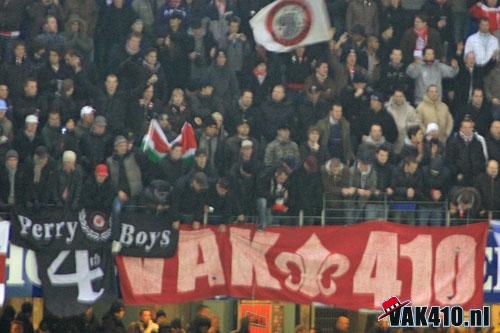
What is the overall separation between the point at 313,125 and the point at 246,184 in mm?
2358

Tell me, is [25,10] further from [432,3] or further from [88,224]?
[432,3]

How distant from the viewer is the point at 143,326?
86.5 ft

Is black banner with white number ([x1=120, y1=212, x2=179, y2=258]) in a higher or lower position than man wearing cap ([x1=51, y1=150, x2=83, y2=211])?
lower

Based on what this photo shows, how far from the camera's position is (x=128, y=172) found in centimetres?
2611

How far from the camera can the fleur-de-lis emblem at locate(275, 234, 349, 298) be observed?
26.2 meters

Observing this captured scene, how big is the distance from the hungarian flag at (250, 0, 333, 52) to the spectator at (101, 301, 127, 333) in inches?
208

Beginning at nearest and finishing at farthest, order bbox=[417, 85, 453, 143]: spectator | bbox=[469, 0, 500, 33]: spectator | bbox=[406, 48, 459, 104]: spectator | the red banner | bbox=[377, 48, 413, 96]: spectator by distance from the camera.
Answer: the red banner, bbox=[417, 85, 453, 143]: spectator, bbox=[377, 48, 413, 96]: spectator, bbox=[406, 48, 459, 104]: spectator, bbox=[469, 0, 500, 33]: spectator

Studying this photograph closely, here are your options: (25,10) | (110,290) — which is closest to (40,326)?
(110,290)

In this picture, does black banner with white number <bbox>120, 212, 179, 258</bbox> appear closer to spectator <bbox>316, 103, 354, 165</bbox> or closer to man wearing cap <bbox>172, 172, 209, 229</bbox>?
man wearing cap <bbox>172, 172, 209, 229</bbox>

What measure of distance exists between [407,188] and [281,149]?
1.88 metres

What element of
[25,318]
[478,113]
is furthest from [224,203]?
[478,113]

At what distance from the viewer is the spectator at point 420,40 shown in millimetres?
29828

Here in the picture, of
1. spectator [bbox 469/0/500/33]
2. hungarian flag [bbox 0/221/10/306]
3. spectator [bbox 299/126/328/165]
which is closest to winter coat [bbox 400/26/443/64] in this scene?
spectator [bbox 469/0/500/33]

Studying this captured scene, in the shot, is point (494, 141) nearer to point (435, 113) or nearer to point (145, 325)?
point (435, 113)
